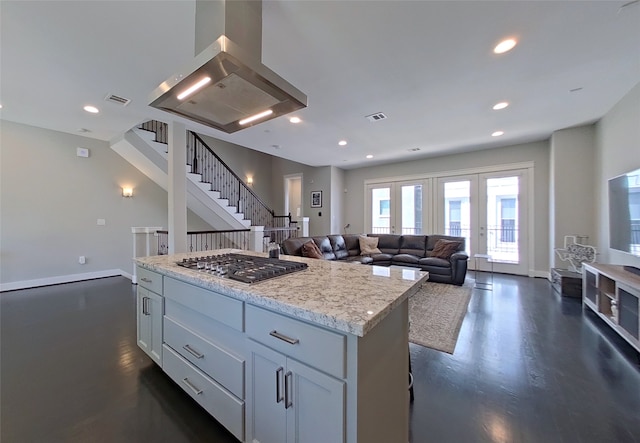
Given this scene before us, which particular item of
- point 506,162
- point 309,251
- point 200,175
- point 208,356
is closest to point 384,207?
point 506,162

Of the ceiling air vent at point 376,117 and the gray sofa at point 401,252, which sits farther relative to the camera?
the gray sofa at point 401,252

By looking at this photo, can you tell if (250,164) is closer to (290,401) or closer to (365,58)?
(365,58)

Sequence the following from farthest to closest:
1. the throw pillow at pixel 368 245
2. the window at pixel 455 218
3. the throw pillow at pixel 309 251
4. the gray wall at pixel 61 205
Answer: the window at pixel 455 218 < the throw pillow at pixel 368 245 < the throw pillow at pixel 309 251 < the gray wall at pixel 61 205

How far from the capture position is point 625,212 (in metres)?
3.00

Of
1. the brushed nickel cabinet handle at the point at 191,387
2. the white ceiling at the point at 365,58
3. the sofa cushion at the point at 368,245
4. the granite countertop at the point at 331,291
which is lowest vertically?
the brushed nickel cabinet handle at the point at 191,387

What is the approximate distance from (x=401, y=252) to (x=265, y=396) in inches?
203

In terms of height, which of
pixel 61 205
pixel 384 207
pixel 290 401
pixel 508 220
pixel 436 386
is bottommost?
pixel 436 386

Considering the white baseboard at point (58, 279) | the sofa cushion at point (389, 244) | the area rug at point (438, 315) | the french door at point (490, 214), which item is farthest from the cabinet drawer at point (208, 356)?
the french door at point (490, 214)

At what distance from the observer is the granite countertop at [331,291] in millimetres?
936

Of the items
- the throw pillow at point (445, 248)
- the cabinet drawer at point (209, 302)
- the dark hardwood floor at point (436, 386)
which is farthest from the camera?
the throw pillow at point (445, 248)

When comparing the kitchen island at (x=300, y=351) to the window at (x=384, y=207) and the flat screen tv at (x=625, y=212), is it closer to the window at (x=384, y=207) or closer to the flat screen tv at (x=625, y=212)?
the flat screen tv at (x=625, y=212)

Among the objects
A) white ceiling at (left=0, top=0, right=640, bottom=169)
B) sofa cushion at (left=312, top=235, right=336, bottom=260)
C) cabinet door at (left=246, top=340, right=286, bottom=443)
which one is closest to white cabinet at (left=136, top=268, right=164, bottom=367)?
cabinet door at (left=246, top=340, right=286, bottom=443)

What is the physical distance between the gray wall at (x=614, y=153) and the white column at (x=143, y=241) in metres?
7.45

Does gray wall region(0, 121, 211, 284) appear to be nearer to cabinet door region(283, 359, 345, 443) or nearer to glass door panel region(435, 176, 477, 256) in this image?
cabinet door region(283, 359, 345, 443)
